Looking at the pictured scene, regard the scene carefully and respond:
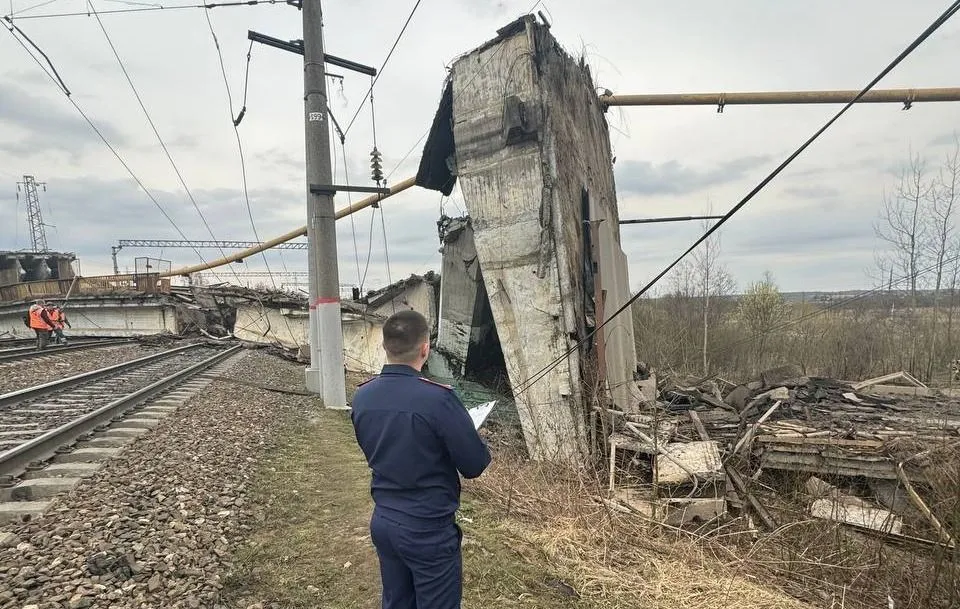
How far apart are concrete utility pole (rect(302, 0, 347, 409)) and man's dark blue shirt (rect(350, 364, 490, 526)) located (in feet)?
26.1

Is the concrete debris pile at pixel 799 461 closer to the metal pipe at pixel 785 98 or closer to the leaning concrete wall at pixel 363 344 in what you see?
the metal pipe at pixel 785 98

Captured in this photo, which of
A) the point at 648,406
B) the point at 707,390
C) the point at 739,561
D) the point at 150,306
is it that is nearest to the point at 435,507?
the point at 739,561

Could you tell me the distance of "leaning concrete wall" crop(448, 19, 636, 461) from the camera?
741 cm

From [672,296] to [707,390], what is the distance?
48.5 ft

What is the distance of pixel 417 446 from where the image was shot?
6.79 feet

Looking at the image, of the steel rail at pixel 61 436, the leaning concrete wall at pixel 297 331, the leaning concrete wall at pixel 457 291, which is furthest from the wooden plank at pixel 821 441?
the leaning concrete wall at pixel 297 331

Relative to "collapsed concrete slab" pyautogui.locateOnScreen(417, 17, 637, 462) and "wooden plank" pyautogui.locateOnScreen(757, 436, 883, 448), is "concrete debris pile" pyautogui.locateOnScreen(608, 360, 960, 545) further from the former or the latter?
"collapsed concrete slab" pyautogui.locateOnScreen(417, 17, 637, 462)

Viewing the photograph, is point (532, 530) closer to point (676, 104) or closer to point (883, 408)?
point (883, 408)

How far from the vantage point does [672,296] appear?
2466 cm

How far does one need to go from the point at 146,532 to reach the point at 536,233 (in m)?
5.69

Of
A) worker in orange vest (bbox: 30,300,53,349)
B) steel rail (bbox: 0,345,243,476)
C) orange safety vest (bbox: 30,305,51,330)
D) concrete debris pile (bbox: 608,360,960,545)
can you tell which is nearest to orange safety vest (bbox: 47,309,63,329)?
worker in orange vest (bbox: 30,300,53,349)

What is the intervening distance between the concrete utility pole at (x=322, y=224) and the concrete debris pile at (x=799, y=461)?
5354mm

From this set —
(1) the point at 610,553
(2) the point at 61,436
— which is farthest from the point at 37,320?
(1) the point at 610,553

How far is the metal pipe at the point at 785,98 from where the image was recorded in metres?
9.22
